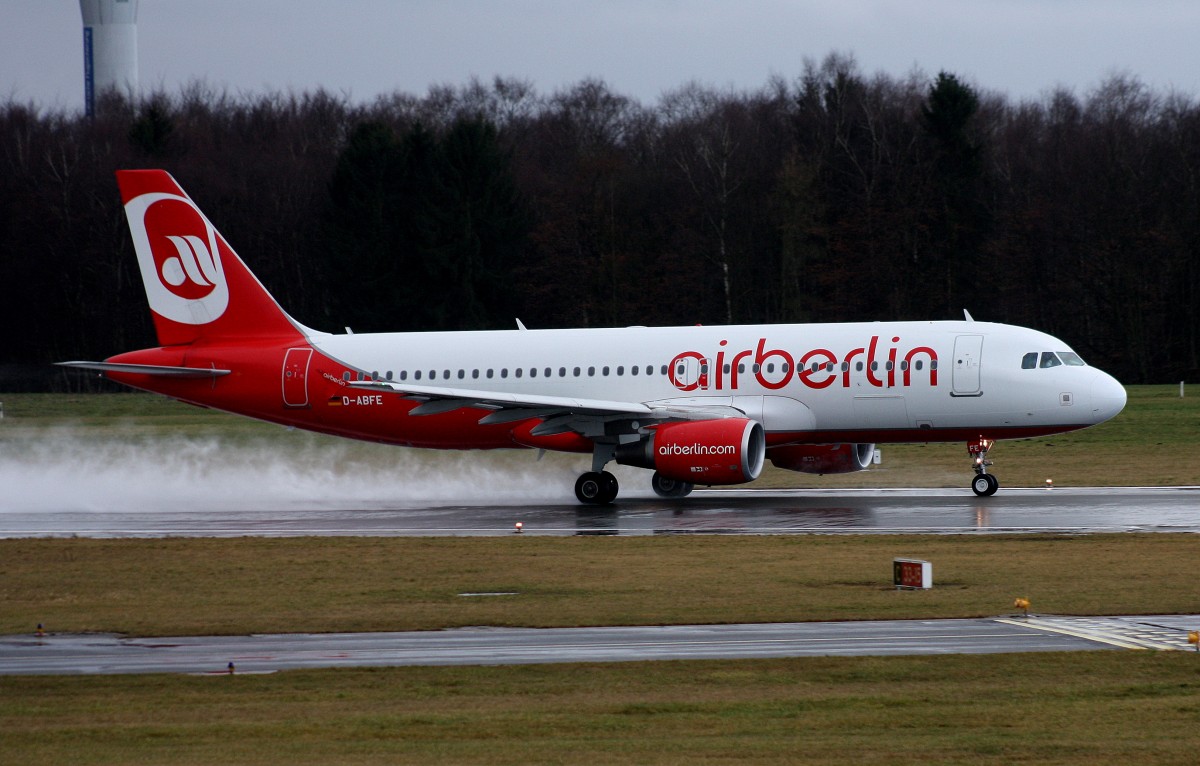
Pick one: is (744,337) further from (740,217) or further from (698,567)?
(740,217)

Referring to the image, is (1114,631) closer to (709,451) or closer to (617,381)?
(709,451)

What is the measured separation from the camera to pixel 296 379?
3512 centimetres

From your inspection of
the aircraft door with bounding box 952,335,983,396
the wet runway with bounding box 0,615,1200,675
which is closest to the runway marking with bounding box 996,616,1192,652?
the wet runway with bounding box 0,615,1200,675

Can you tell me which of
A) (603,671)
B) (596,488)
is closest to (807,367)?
(596,488)

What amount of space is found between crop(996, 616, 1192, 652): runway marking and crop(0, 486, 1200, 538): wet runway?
8.56 m

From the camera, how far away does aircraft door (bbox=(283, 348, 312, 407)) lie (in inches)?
1383

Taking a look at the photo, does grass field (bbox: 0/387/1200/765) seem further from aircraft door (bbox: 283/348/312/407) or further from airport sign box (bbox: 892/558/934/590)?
aircraft door (bbox: 283/348/312/407)

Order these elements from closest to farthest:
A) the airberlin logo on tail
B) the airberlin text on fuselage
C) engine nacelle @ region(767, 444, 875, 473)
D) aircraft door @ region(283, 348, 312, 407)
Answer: the airberlin text on fuselage → engine nacelle @ region(767, 444, 875, 473) → aircraft door @ region(283, 348, 312, 407) → the airberlin logo on tail

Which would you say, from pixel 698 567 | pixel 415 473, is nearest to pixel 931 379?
pixel 698 567

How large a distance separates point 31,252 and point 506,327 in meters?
26.8

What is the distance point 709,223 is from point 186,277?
46.9 m

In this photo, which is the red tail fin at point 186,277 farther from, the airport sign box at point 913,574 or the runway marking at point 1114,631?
the runway marking at point 1114,631

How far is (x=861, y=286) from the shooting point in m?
74.1

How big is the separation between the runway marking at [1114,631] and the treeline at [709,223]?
5721 cm
